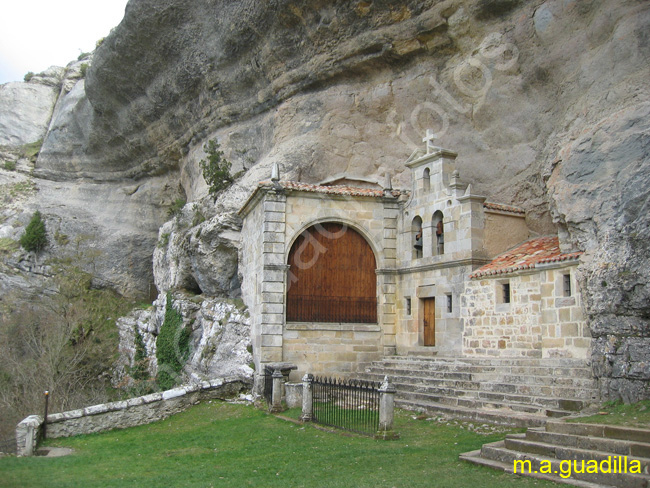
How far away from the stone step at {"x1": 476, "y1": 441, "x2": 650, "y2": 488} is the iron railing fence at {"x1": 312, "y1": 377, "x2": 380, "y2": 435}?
286cm

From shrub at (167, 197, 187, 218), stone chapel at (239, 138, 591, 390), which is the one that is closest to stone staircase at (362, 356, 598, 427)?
stone chapel at (239, 138, 591, 390)

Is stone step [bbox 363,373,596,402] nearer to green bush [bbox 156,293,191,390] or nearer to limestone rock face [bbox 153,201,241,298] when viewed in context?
limestone rock face [bbox 153,201,241,298]

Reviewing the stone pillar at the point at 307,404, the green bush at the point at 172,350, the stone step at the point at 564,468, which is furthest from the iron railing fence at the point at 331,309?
the stone step at the point at 564,468

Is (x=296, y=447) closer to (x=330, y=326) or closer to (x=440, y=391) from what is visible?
(x=440, y=391)

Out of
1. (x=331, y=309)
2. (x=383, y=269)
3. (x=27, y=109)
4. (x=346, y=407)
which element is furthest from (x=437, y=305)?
(x=27, y=109)

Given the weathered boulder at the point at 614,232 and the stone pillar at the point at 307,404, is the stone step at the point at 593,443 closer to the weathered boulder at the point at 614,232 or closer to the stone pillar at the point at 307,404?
the weathered boulder at the point at 614,232

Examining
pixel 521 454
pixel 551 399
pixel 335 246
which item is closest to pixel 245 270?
pixel 335 246

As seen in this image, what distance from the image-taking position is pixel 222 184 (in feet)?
81.4

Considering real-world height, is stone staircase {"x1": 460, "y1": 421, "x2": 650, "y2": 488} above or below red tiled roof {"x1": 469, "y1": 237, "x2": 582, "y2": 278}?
below

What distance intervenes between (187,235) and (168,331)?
4.08 meters

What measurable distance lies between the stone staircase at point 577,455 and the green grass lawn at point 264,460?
0.32 meters

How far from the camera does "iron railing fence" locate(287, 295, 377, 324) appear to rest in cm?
1778

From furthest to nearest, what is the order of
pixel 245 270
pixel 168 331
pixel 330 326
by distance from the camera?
1. pixel 168 331
2. pixel 245 270
3. pixel 330 326

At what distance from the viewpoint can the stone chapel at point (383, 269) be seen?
16.2 m
